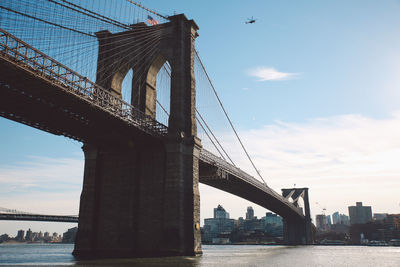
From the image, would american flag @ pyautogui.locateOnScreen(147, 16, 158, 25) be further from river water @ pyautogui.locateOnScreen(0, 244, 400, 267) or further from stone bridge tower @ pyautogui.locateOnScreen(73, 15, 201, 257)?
river water @ pyautogui.locateOnScreen(0, 244, 400, 267)

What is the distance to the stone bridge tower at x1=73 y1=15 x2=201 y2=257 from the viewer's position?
3725 cm

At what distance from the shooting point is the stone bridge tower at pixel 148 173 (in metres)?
37.2

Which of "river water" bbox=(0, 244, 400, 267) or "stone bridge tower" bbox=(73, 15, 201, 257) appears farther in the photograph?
"stone bridge tower" bbox=(73, 15, 201, 257)

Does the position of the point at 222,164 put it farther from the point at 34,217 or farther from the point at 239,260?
the point at 34,217

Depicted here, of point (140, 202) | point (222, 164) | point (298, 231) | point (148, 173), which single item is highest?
point (222, 164)

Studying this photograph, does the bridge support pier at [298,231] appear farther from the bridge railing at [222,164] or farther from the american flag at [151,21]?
the american flag at [151,21]

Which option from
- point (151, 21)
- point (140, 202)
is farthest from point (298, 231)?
point (151, 21)

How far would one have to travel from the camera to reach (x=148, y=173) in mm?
39844

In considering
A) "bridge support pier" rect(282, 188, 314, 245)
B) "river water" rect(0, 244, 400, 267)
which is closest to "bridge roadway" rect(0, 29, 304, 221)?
"river water" rect(0, 244, 400, 267)

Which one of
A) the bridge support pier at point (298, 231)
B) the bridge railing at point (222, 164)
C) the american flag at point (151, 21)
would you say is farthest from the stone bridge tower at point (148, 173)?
the bridge support pier at point (298, 231)

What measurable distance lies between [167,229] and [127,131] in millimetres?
10835

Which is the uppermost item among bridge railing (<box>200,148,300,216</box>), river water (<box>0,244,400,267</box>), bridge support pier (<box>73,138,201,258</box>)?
bridge railing (<box>200,148,300,216</box>)

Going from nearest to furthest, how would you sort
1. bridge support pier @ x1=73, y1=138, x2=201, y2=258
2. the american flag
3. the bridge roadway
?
the bridge roadway
bridge support pier @ x1=73, y1=138, x2=201, y2=258
the american flag

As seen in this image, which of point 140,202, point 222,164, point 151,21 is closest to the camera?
point 140,202
